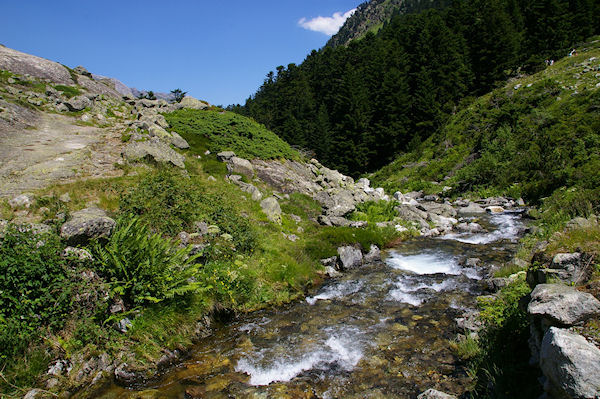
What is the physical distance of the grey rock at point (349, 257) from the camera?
1204cm

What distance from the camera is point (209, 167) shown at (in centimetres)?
1695

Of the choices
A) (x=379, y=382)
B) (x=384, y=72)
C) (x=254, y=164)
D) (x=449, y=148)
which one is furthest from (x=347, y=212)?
(x=384, y=72)

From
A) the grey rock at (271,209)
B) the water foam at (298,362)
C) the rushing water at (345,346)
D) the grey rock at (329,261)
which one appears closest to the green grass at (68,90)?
the grey rock at (271,209)

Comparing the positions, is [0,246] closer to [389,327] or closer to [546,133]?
[389,327]

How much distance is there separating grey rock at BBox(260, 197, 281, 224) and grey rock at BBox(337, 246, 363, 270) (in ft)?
10.3

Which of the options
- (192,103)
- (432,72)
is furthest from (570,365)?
(432,72)

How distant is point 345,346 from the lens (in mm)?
6773

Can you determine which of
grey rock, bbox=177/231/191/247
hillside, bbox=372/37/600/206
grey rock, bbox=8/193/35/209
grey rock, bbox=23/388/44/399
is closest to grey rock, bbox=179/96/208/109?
hillside, bbox=372/37/600/206

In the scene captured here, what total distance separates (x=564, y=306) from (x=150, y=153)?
45.9ft

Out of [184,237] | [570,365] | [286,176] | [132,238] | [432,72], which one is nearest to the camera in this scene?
[570,365]

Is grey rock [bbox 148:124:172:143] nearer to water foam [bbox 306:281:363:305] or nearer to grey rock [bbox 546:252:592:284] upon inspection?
water foam [bbox 306:281:363:305]

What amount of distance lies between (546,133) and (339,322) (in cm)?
2510

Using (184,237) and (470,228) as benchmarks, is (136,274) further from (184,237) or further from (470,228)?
(470,228)

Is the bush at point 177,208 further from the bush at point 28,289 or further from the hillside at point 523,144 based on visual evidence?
the hillside at point 523,144
